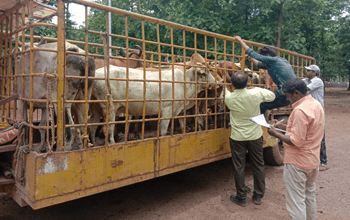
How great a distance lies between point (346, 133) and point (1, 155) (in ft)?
34.5

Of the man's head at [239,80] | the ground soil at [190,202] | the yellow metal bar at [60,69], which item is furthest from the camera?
the man's head at [239,80]

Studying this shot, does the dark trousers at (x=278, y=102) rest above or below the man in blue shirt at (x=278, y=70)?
below

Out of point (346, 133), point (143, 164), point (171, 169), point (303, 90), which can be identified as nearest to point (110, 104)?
point (143, 164)

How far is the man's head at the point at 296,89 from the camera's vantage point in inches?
113

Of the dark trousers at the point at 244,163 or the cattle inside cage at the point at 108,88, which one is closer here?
the cattle inside cage at the point at 108,88

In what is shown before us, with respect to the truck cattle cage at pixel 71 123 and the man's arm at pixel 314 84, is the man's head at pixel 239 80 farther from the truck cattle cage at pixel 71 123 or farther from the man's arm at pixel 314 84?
the man's arm at pixel 314 84

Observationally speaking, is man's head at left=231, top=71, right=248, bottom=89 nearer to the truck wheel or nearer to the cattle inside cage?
the cattle inside cage

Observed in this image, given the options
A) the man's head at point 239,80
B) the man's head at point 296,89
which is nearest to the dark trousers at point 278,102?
the man's head at point 239,80

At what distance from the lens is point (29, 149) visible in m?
2.68

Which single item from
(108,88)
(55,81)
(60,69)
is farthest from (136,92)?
(60,69)

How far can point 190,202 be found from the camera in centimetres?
412

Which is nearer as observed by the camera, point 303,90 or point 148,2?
point 303,90

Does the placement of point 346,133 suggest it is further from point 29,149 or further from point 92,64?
point 29,149

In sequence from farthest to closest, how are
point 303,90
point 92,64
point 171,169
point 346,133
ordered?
point 346,133 → point 171,169 → point 92,64 → point 303,90
